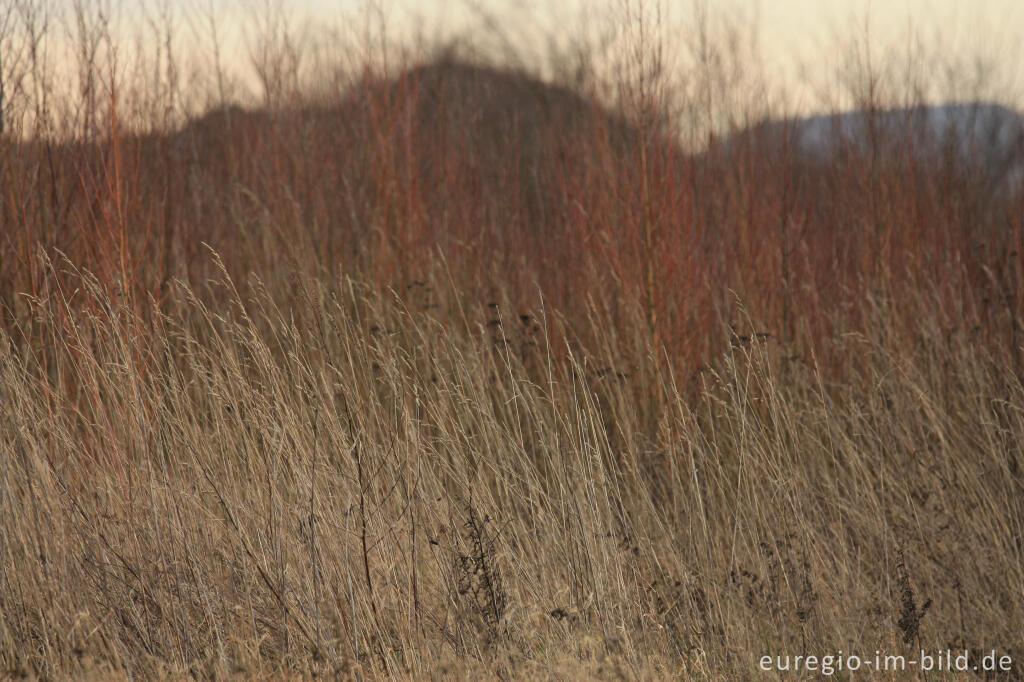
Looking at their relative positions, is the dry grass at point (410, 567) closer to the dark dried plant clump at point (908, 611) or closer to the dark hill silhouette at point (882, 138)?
the dark dried plant clump at point (908, 611)

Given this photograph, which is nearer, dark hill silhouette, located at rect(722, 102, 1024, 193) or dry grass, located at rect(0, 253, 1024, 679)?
dry grass, located at rect(0, 253, 1024, 679)

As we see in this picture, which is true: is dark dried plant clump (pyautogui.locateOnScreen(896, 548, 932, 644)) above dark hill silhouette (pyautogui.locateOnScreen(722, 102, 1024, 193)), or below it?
below

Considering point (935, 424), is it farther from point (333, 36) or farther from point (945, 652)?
point (333, 36)

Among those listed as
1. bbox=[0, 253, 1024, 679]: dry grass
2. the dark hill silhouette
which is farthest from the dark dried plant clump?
the dark hill silhouette

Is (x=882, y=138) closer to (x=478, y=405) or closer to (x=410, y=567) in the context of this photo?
(x=478, y=405)

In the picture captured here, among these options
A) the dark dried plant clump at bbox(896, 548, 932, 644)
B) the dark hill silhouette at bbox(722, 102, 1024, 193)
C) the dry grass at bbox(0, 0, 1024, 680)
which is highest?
the dark hill silhouette at bbox(722, 102, 1024, 193)

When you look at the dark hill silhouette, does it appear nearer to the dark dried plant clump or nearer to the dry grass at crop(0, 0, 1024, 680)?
the dry grass at crop(0, 0, 1024, 680)

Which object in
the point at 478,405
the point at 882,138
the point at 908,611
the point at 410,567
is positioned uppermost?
the point at 882,138

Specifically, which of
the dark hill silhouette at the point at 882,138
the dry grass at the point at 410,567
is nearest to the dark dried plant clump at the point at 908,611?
the dry grass at the point at 410,567

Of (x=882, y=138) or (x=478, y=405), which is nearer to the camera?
(x=478, y=405)

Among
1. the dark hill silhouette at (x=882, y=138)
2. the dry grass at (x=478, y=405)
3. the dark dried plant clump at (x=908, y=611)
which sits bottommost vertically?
the dark dried plant clump at (x=908, y=611)

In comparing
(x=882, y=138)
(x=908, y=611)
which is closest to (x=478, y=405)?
(x=908, y=611)

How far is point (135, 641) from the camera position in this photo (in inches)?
124

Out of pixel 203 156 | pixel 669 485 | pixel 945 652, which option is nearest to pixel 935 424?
pixel 945 652
